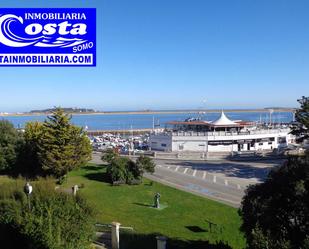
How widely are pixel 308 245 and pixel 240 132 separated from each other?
5285 cm

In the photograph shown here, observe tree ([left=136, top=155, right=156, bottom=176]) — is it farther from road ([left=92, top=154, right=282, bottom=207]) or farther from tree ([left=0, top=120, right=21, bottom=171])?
tree ([left=0, top=120, right=21, bottom=171])

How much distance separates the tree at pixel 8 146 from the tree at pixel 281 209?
2651cm

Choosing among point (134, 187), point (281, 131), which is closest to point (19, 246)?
point (134, 187)

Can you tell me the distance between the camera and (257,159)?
5228 centimetres

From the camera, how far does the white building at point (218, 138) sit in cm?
6012

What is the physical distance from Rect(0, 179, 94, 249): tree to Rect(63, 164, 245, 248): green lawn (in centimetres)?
383

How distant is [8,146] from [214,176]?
1933 cm

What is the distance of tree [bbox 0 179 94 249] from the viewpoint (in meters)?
12.2

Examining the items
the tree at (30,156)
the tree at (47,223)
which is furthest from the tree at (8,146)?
the tree at (47,223)

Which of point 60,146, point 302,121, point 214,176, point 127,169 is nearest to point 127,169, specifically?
point 127,169

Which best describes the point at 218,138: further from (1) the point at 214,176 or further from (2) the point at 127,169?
(2) the point at 127,169

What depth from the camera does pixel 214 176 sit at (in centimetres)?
3894

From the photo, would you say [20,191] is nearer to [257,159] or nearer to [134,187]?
[134,187]

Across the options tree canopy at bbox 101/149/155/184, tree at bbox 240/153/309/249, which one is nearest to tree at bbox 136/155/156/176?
tree canopy at bbox 101/149/155/184
